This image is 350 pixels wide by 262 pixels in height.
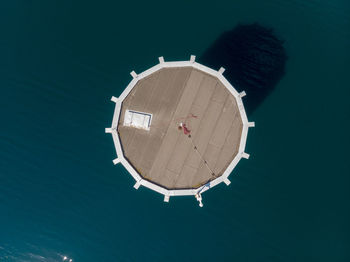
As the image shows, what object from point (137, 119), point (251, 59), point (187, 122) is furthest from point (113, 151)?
point (251, 59)

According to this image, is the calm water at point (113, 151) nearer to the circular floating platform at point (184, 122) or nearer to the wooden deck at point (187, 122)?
the circular floating platform at point (184, 122)

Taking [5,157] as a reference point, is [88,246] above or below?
→ below

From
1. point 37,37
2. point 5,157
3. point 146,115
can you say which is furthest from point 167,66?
point 5,157

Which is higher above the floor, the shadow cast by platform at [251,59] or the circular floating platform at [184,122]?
the shadow cast by platform at [251,59]

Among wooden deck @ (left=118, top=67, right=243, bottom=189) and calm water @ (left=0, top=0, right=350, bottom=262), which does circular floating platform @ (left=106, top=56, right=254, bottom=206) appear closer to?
wooden deck @ (left=118, top=67, right=243, bottom=189)

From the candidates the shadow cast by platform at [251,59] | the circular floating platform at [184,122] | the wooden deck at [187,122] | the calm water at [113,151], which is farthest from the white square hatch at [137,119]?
the shadow cast by platform at [251,59]

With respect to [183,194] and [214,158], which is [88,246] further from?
[214,158]
